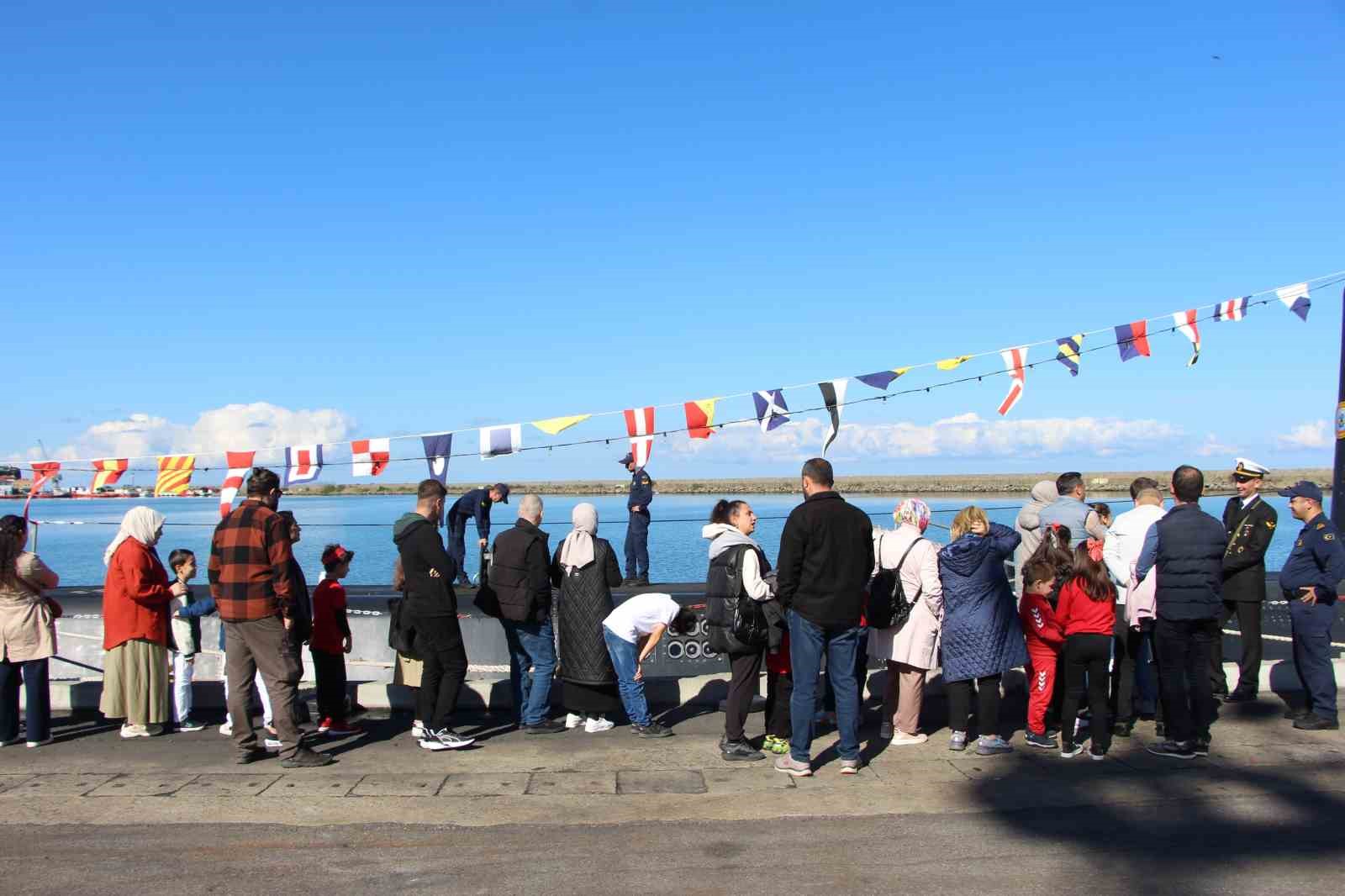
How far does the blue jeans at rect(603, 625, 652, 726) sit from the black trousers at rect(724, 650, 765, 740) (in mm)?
734

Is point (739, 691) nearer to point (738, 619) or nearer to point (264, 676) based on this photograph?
point (738, 619)

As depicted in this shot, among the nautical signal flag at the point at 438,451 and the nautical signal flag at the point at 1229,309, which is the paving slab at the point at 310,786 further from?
the nautical signal flag at the point at 1229,309

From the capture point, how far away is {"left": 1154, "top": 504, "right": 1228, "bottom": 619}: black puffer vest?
20.6ft

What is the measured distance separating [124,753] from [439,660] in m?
2.05

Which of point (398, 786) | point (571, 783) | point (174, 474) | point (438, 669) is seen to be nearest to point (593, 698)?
point (438, 669)

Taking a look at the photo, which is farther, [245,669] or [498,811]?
[245,669]

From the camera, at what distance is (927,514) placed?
6.73m

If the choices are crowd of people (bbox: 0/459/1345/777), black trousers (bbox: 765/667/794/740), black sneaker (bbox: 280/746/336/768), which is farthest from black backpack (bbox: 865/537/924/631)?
black sneaker (bbox: 280/746/336/768)

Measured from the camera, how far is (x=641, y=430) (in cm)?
1227

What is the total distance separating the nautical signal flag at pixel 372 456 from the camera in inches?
483

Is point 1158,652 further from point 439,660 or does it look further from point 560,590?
point 439,660

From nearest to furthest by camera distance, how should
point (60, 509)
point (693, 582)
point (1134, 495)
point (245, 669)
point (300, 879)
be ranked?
point (300, 879) → point (245, 669) → point (1134, 495) → point (693, 582) → point (60, 509)

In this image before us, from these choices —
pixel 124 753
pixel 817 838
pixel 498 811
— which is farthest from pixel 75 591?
pixel 817 838

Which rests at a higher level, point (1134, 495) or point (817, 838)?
point (1134, 495)
